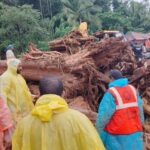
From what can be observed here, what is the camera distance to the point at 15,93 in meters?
6.14

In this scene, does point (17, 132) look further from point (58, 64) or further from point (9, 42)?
point (9, 42)

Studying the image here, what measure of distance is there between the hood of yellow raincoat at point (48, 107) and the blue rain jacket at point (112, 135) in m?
1.96

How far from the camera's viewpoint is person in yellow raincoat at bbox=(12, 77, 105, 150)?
112 inches

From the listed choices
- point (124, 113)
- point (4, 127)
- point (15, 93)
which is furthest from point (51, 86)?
point (15, 93)

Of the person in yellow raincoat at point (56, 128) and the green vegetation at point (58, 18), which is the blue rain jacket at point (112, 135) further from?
the green vegetation at point (58, 18)

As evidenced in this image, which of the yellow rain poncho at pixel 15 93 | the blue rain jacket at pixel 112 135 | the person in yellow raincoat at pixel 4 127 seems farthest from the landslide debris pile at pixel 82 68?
the person in yellow raincoat at pixel 4 127

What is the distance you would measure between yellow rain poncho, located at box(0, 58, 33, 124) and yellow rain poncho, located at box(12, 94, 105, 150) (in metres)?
3.18

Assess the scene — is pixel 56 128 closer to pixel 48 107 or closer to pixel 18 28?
pixel 48 107

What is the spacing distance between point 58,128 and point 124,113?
2113mm

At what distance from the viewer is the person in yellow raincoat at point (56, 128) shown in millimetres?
2850

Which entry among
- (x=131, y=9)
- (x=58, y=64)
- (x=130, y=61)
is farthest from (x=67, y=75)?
(x=131, y=9)

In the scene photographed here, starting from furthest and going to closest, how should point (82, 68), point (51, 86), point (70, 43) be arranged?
1. point (70, 43)
2. point (82, 68)
3. point (51, 86)

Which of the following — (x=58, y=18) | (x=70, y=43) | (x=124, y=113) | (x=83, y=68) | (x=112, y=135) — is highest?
(x=58, y=18)

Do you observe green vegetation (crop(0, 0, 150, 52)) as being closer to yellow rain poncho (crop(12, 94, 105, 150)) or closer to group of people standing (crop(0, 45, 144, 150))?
group of people standing (crop(0, 45, 144, 150))
